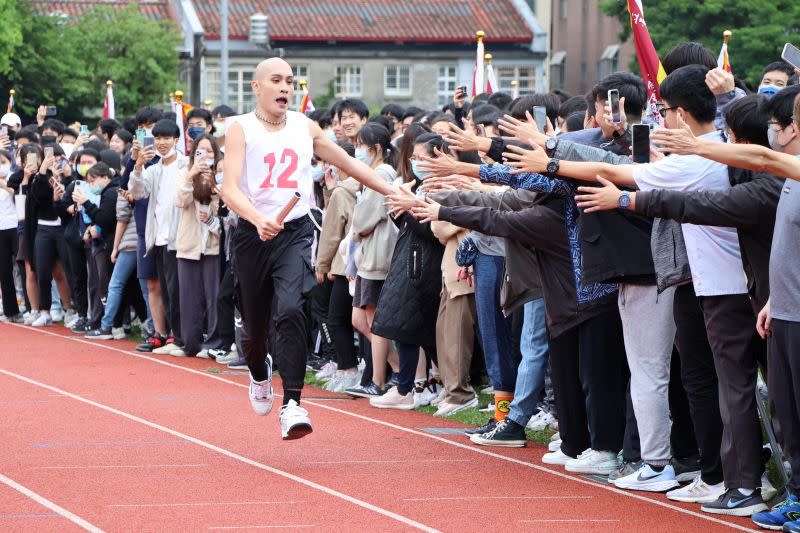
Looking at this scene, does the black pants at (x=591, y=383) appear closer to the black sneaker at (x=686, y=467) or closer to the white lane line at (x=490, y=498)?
the black sneaker at (x=686, y=467)

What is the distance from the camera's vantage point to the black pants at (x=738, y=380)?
7.47 m

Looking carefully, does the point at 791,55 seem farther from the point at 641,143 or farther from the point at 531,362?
the point at 531,362

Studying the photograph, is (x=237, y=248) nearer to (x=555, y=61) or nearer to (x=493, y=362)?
(x=493, y=362)

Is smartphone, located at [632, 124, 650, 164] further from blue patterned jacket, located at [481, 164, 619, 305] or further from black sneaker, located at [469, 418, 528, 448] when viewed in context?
black sneaker, located at [469, 418, 528, 448]

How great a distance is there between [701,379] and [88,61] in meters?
A: 46.8

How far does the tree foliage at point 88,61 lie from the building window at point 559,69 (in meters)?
21.8

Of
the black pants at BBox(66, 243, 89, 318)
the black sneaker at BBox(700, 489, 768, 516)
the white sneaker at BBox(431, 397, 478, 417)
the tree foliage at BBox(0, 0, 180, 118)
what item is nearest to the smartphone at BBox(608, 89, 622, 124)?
the black sneaker at BBox(700, 489, 768, 516)

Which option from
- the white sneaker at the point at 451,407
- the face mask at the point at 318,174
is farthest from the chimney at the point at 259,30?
the white sneaker at the point at 451,407

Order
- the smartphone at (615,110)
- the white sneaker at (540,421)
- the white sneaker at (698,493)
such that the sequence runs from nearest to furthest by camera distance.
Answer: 1. the white sneaker at (698,493)
2. the smartphone at (615,110)
3. the white sneaker at (540,421)

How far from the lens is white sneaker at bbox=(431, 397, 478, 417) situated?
11.3 metres

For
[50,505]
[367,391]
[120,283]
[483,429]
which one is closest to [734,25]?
[120,283]

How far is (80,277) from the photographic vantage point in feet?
58.5

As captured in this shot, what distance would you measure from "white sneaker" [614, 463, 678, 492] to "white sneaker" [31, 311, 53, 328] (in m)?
11.9

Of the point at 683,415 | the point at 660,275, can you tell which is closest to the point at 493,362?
the point at 683,415
